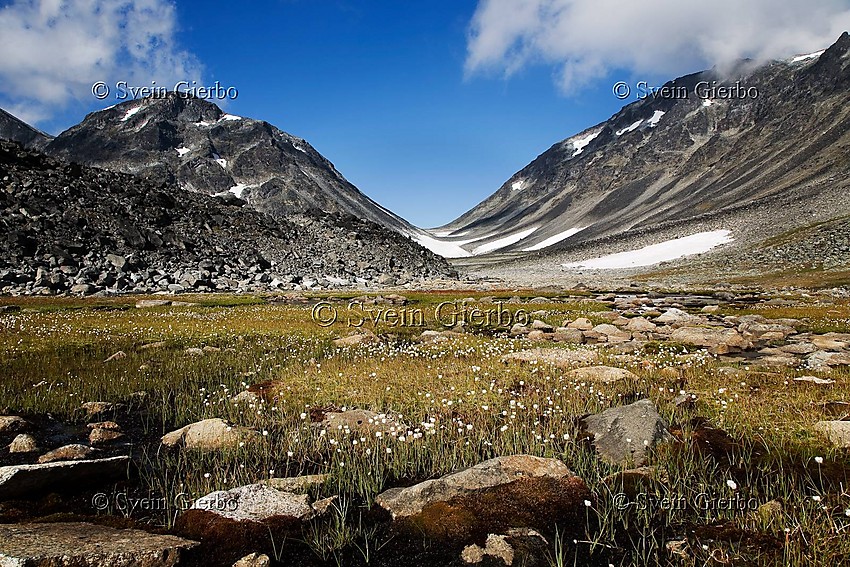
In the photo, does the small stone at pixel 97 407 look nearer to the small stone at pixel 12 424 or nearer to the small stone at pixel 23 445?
the small stone at pixel 12 424

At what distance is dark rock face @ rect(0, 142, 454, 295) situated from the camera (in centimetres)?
4875

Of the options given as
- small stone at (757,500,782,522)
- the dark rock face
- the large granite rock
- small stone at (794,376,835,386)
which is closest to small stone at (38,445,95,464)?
the large granite rock

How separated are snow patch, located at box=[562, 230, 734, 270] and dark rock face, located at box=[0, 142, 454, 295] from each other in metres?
57.3

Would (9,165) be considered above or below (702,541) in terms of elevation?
above

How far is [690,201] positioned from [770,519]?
203 m

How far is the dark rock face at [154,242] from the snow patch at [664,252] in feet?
188

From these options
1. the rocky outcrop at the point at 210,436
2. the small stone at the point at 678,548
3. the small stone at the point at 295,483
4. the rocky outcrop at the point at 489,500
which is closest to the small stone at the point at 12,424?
the rocky outcrop at the point at 210,436

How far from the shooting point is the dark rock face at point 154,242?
48750mm

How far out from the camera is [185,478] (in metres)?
6.61

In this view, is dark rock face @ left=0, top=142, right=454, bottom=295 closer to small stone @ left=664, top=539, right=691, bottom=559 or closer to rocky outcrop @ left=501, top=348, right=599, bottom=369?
rocky outcrop @ left=501, top=348, right=599, bottom=369

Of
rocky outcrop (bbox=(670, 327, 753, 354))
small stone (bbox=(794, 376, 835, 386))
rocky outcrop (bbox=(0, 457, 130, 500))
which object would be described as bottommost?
rocky outcrop (bbox=(670, 327, 753, 354))

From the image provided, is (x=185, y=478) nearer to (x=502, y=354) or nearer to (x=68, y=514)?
(x=68, y=514)

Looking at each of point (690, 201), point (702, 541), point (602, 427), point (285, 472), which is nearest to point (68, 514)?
point (285, 472)

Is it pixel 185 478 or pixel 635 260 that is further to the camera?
pixel 635 260
